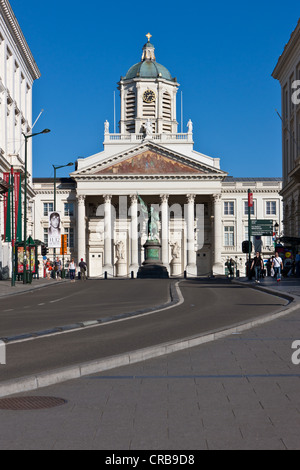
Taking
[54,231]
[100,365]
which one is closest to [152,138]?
[54,231]

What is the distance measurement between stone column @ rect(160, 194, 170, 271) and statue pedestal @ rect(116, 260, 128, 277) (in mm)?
7151

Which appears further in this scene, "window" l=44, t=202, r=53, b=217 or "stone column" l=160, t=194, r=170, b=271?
"window" l=44, t=202, r=53, b=217

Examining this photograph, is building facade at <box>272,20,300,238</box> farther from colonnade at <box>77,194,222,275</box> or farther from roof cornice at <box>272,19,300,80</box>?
colonnade at <box>77,194,222,275</box>

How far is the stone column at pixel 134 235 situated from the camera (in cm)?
10494

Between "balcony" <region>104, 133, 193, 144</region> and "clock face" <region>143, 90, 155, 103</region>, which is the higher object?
"clock face" <region>143, 90, 155, 103</region>

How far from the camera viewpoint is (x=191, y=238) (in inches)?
4158

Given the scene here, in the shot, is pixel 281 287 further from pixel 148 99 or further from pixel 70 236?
pixel 148 99

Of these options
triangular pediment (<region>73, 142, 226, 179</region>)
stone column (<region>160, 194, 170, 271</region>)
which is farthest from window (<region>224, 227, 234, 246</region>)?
triangular pediment (<region>73, 142, 226, 179</region>)

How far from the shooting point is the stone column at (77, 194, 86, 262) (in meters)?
104

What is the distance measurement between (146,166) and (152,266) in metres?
28.8

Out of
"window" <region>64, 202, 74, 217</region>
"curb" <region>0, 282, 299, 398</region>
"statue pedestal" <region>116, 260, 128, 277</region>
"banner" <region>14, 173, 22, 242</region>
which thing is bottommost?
"statue pedestal" <region>116, 260, 128, 277</region>

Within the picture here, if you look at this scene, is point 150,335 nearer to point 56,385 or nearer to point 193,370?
point 193,370

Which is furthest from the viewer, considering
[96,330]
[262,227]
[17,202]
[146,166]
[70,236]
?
[70,236]
